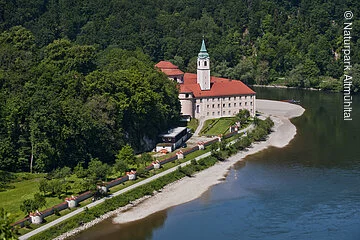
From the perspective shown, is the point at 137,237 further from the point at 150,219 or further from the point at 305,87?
the point at 305,87

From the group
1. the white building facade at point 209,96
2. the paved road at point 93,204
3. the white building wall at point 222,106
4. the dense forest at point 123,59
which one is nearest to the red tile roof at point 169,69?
the white building facade at point 209,96

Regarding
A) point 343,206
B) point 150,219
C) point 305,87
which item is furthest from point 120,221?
point 305,87

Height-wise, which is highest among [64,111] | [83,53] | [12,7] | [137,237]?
[12,7]

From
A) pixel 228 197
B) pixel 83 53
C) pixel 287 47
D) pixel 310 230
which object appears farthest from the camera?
pixel 287 47

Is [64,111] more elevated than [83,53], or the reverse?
[83,53]

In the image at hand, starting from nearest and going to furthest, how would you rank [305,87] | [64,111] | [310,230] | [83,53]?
[310,230]
[64,111]
[83,53]
[305,87]

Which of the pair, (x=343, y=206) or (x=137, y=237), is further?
(x=343, y=206)

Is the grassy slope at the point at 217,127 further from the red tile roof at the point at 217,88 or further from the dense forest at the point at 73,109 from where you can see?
the dense forest at the point at 73,109

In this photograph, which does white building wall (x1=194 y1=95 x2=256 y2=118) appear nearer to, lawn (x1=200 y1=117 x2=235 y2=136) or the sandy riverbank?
lawn (x1=200 y1=117 x2=235 y2=136)

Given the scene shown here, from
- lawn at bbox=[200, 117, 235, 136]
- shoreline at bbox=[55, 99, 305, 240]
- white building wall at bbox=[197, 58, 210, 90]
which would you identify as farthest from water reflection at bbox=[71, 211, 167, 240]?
white building wall at bbox=[197, 58, 210, 90]
